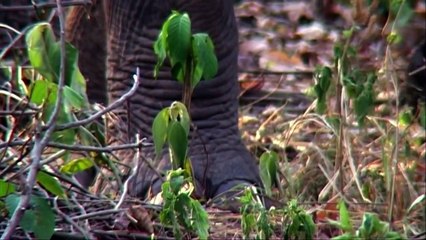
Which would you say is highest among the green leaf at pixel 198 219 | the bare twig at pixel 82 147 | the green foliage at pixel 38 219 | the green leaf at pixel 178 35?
the green leaf at pixel 178 35

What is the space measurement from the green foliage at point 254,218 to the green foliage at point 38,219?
355 millimetres

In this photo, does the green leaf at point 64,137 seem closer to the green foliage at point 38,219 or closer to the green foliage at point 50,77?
the green foliage at point 50,77

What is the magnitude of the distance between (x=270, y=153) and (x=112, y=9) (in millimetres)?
795

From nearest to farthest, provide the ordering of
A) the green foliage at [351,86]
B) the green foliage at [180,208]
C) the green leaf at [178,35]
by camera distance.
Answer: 1. the green foliage at [180,208]
2. the green leaf at [178,35]
3. the green foliage at [351,86]

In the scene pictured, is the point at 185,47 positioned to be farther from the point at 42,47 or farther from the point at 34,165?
the point at 34,165

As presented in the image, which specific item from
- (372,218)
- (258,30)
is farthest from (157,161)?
(258,30)

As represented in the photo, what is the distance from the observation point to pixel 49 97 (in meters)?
2.49

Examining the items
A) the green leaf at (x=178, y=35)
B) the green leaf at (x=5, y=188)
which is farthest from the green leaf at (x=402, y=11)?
the green leaf at (x=5, y=188)

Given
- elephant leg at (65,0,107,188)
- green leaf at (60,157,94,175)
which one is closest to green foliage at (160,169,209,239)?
green leaf at (60,157,94,175)

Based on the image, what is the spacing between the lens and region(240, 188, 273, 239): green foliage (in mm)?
2514

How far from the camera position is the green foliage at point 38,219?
237 centimetres

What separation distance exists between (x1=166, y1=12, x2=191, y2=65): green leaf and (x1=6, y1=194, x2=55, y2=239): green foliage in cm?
41

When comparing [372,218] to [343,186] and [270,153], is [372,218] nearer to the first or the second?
[270,153]

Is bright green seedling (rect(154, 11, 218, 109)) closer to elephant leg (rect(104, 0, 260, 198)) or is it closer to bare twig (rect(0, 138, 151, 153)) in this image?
bare twig (rect(0, 138, 151, 153))
